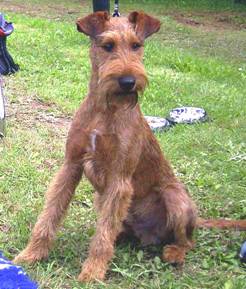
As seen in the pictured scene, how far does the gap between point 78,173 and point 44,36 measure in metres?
7.67

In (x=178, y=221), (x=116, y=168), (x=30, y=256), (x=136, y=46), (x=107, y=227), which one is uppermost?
(x=136, y=46)

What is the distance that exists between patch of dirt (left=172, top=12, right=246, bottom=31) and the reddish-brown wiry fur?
13.0 metres

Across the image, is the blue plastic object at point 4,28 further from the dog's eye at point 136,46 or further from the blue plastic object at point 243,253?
the blue plastic object at point 243,253

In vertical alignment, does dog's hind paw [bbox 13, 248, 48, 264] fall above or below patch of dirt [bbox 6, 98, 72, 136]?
above

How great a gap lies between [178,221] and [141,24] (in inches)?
50.4

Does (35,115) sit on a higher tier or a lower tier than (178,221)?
lower

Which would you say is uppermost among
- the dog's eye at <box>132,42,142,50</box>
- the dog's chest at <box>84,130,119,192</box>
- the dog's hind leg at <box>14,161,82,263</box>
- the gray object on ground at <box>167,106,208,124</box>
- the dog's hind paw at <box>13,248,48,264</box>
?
the dog's eye at <box>132,42,142,50</box>

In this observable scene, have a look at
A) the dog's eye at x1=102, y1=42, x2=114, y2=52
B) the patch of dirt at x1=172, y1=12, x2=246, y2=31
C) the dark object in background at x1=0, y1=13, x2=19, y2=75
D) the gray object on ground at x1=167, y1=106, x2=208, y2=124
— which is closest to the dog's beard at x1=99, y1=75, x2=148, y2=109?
the dog's eye at x1=102, y1=42, x2=114, y2=52

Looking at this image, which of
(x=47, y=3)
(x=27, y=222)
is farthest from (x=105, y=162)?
(x=47, y=3)

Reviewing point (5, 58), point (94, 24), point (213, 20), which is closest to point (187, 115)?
point (5, 58)

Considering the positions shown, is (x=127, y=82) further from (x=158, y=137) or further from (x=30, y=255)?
(x=158, y=137)

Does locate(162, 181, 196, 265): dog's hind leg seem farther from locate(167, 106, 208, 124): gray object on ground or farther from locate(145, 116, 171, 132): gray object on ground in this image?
locate(167, 106, 208, 124): gray object on ground

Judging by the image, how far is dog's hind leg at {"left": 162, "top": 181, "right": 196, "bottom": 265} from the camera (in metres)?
4.07

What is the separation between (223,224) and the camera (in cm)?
446
